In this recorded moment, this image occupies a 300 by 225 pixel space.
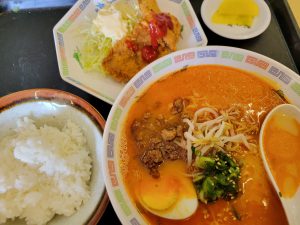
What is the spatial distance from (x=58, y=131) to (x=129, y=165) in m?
0.48

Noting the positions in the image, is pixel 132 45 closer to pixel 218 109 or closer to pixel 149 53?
pixel 149 53

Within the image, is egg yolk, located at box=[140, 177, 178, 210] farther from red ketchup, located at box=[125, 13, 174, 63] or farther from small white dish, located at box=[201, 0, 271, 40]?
small white dish, located at box=[201, 0, 271, 40]

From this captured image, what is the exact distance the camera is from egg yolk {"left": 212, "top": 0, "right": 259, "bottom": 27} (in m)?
2.34

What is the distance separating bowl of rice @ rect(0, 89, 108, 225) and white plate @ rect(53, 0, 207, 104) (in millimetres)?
224

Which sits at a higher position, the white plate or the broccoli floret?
the white plate

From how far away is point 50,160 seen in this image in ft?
5.39

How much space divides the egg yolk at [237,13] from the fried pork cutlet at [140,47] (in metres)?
0.47

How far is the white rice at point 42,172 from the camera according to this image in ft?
5.16

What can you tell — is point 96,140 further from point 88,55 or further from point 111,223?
point 88,55

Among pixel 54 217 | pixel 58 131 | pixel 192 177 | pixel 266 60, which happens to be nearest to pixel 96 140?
pixel 58 131

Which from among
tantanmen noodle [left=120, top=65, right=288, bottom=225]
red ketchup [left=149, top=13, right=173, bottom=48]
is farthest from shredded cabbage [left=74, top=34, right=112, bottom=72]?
tantanmen noodle [left=120, top=65, right=288, bottom=225]

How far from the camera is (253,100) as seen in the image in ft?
5.60

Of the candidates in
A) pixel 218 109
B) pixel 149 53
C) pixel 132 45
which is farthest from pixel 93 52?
pixel 218 109

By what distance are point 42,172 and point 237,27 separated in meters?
1.59
